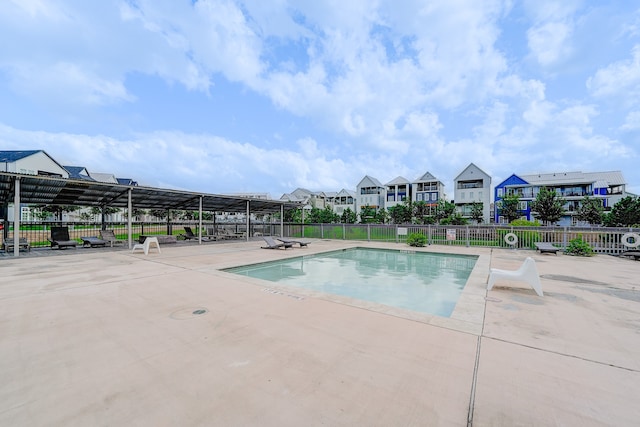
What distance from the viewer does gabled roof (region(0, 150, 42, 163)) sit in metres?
29.2

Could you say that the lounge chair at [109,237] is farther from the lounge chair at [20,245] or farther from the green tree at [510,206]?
the green tree at [510,206]

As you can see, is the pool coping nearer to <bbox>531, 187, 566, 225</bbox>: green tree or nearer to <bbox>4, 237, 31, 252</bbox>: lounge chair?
<bbox>4, 237, 31, 252</bbox>: lounge chair

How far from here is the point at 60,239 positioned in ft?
42.6

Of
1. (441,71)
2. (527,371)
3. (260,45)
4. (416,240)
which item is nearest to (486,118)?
(441,71)

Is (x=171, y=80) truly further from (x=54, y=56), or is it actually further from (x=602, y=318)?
(x=602, y=318)

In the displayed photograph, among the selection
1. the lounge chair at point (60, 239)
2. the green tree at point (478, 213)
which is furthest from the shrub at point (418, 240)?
the green tree at point (478, 213)

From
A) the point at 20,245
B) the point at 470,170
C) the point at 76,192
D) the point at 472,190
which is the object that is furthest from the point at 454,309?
the point at 470,170

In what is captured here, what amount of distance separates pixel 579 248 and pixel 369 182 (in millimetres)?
44207

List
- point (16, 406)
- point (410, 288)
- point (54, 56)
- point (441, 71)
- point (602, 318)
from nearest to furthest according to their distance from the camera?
point (16, 406) < point (602, 318) < point (410, 288) < point (54, 56) < point (441, 71)

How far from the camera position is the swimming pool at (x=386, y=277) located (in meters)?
5.80

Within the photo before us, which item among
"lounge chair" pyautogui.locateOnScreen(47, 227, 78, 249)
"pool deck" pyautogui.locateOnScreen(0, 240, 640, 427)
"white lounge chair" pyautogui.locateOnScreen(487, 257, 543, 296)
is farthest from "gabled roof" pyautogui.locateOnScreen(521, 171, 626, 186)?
"lounge chair" pyautogui.locateOnScreen(47, 227, 78, 249)

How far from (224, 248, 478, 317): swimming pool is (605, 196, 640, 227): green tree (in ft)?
74.1

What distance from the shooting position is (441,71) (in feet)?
55.9

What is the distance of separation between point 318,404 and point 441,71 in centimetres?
2008
